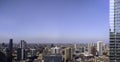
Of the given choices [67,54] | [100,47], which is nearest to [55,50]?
[67,54]

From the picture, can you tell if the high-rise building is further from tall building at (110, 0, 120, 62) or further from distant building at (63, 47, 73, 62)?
tall building at (110, 0, 120, 62)

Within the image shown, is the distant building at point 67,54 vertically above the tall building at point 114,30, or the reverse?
the tall building at point 114,30

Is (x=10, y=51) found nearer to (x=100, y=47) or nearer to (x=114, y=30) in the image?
(x=100, y=47)

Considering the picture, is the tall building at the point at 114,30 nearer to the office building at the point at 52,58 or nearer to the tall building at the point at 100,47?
the tall building at the point at 100,47

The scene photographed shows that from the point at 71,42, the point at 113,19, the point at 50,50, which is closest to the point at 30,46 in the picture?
the point at 50,50

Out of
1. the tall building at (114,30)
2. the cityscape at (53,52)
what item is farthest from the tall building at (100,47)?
the tall building at (114,30)

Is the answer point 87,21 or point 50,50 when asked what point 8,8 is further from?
point 87,21
